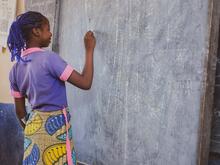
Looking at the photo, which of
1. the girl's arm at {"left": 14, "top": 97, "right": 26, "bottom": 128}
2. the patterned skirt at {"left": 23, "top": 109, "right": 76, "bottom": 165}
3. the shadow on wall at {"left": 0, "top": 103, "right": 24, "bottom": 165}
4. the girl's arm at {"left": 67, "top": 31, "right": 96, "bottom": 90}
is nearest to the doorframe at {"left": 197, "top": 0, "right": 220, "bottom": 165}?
the girl's arm at {"left": 67, "top": 31, "right": 96, "bottom": 90}

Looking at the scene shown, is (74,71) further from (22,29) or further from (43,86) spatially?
(22,29)

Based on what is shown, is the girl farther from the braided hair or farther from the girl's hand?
the girl's hand

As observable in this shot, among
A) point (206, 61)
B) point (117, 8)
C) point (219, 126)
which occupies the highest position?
point (117, 8)

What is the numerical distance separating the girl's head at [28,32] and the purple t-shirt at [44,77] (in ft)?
0.14

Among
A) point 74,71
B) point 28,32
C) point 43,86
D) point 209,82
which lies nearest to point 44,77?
point 43,86

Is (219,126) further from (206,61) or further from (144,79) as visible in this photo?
(144,79)

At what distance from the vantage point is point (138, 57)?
250 centimetres

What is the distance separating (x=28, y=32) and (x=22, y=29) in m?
0.04

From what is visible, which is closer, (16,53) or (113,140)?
(16,53)

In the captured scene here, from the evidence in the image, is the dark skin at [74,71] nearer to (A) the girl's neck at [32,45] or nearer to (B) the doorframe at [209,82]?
(A) the girl's neck at [32,45]

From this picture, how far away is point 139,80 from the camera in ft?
8.19

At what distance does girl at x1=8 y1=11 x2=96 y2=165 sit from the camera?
2.30 meters

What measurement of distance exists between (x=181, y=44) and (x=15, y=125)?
2.44 meters

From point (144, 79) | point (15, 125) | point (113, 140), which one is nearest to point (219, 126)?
point (144, 79)
